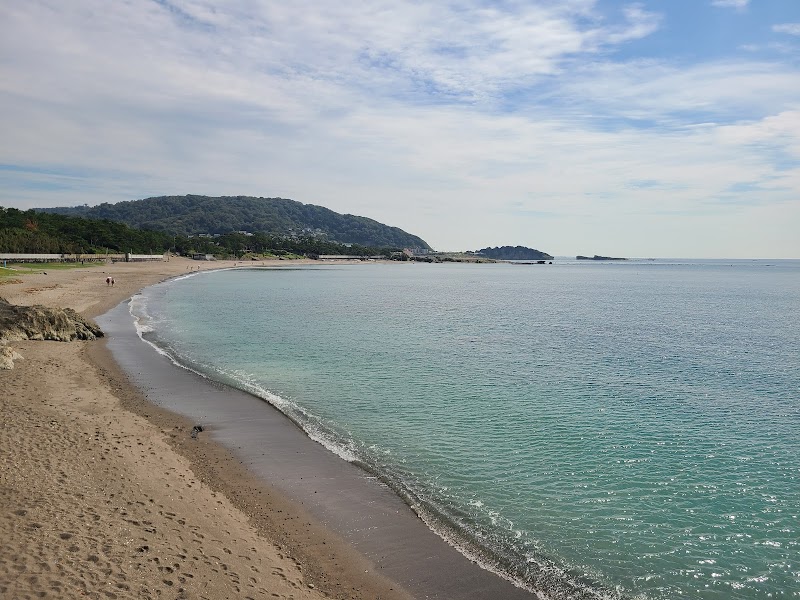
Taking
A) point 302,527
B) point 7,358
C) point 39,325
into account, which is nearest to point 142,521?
point 302,527

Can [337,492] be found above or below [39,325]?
below

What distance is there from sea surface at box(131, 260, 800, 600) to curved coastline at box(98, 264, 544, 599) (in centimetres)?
45

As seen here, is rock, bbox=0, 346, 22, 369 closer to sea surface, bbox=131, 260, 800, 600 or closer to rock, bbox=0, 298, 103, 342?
rock, bbox=0, 298, 103, 342

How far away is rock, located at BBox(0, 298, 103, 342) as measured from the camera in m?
28.0

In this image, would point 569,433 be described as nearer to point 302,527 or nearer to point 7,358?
point 302,527

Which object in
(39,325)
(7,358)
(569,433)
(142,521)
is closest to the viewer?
(142,521)

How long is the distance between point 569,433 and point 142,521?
1271 cm

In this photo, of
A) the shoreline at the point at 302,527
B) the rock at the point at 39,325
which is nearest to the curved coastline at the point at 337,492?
the shoreline at the point at 302,527

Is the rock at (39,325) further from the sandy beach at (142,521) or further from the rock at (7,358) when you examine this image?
the sandy beach at (142,521)

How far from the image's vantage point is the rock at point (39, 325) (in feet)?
91.8

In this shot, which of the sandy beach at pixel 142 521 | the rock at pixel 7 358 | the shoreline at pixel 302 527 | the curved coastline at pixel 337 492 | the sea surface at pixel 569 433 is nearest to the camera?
the sandy beach at pixel 142 521

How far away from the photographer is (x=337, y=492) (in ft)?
42.4

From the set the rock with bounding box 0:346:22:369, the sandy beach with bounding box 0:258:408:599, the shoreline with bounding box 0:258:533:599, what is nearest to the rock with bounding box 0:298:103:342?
the rock with bounding box 0:346:22:369

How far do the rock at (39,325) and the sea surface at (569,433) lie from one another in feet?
13.3
